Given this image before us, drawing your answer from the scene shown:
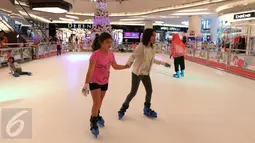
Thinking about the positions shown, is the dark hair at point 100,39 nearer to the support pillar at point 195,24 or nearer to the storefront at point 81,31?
the support pillar at point 195,24

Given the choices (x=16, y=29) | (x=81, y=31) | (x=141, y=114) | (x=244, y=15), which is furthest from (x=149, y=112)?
(x=81, y=31)

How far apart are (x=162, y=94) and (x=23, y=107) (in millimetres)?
2615

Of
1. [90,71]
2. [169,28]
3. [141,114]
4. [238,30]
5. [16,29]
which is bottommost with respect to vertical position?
[141,114]

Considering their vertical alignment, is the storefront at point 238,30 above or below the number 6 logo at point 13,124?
above

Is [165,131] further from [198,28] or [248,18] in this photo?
[198,28]

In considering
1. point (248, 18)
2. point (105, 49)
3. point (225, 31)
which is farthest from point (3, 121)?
point (225, 31)

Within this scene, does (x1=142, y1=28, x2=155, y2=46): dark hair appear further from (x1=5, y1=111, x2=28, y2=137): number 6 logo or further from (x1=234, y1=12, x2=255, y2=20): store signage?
(x1=234, y1=12, x2=255, y2=20): store signage

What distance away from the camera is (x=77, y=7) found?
20.9 m

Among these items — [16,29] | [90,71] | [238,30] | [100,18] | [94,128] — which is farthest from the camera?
[238,30]

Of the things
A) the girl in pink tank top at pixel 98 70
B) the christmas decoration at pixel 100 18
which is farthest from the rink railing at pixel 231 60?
the girl in pink tank top at pixel 98 70

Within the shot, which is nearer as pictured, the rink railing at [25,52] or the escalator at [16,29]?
the rink railing at [25,52]

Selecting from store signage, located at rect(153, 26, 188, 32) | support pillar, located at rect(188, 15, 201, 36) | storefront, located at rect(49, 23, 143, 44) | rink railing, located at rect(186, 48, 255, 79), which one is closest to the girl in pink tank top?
rink railing, located at rect(186, 48, 255, 79)

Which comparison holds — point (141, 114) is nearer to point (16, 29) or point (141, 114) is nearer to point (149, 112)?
point (149, 112)

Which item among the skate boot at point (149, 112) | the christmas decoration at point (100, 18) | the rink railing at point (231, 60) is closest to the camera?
the skate boot at point (149, 112)
